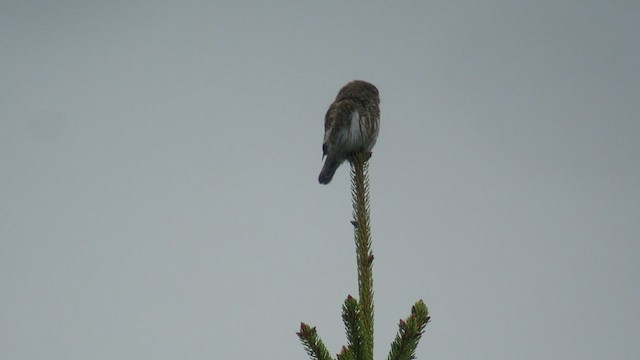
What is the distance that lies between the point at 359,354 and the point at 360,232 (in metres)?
0.74

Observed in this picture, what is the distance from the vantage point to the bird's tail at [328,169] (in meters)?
6.57

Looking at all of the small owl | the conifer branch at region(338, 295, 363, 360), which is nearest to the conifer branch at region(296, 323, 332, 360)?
the conifer branch at region(338, 295, 363, 360)

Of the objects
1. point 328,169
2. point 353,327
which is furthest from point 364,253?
point 328,169

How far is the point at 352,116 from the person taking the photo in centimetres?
692

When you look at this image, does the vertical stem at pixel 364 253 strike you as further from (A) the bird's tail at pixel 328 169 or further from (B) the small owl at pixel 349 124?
(A) the bird's tail at pixel 328 169

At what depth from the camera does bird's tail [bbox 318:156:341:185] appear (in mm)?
6574

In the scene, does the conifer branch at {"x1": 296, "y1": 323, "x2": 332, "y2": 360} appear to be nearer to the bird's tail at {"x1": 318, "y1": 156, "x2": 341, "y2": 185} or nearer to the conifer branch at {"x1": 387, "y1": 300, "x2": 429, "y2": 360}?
the conifer branch at {"x1": 387, "y1": 300, "x2": 429, "y2": 360}

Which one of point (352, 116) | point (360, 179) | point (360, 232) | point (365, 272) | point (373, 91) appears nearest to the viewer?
point (365, 272)

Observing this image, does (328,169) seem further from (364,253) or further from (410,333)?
(410,333)

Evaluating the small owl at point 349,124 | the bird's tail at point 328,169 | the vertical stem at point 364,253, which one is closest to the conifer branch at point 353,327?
the vertical stem at point 364,253

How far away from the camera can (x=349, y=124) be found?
6711 mm

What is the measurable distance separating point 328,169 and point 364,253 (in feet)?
11.6

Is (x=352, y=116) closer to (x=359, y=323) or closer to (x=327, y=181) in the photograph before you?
(x=327, y=181)

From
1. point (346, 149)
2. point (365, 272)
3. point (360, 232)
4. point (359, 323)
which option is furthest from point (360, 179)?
point (346, 149)
